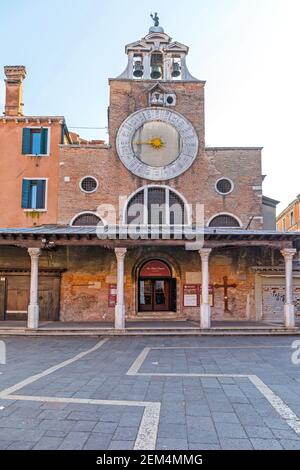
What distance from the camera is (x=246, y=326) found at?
14.5 m

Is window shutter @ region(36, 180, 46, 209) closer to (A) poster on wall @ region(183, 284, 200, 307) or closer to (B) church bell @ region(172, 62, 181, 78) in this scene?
(A) poster on wall @ region(183, 284, 200, 307)

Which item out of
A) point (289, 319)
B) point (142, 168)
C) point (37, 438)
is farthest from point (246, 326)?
point (37, 438)

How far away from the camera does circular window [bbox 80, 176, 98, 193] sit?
1730 centimetres

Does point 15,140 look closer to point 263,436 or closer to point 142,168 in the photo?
point 142,168

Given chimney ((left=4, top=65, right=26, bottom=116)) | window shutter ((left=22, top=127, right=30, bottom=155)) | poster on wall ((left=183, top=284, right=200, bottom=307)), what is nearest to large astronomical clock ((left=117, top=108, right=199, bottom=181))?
window shutter ((left=22, top=127, right=30, bottom=155))

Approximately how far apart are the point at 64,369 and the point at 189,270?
372 inches

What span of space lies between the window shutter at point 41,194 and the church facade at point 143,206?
0.15 feet

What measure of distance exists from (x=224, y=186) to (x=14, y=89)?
38.0 feet

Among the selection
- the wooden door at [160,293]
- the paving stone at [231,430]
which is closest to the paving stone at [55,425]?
the paving stone at [231,430]

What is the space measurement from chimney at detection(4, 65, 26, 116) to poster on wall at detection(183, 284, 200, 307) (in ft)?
38.5

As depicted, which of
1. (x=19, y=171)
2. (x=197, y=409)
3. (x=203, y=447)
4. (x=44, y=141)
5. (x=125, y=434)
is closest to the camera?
(x=203, y=447)

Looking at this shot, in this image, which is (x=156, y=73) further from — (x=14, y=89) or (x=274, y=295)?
(x=274, y=295)

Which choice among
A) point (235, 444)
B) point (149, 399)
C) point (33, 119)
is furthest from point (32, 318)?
point (235, 444)

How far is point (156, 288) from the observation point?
1727 centimetres
